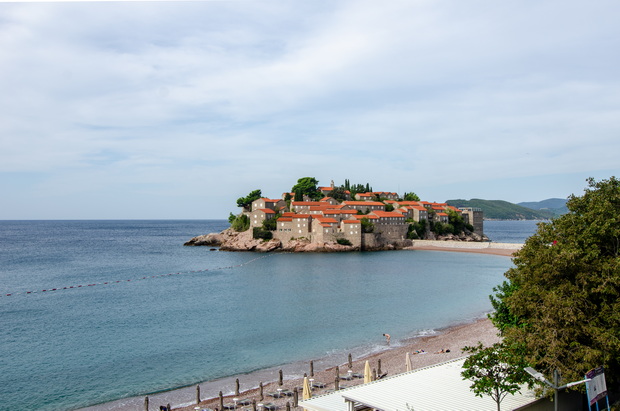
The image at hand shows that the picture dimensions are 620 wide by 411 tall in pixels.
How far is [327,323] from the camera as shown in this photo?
33469mm

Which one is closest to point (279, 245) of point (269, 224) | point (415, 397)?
point (269, 224)

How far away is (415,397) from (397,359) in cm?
1143

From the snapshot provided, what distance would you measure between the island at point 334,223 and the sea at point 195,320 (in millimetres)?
19002

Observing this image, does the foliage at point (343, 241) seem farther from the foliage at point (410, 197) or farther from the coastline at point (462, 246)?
the foliage at point (410, 197)

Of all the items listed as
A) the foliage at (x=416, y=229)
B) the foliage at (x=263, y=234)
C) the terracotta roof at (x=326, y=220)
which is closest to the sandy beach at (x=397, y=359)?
the terracotta roof at (x=326, y=220)

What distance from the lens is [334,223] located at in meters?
88.2

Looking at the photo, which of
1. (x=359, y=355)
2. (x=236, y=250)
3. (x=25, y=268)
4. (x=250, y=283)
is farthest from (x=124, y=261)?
(x=359, y=355)

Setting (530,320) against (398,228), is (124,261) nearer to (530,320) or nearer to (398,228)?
(398,228)

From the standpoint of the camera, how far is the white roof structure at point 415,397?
13.2 metres

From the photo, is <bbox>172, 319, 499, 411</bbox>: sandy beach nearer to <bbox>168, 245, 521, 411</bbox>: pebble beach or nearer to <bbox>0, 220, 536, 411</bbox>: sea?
<bbox>168, 245, 521, 411</bbox>: pebble beach

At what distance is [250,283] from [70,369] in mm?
27898

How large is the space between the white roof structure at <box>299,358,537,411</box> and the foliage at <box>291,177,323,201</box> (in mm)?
94909

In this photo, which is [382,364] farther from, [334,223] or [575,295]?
[334,223]

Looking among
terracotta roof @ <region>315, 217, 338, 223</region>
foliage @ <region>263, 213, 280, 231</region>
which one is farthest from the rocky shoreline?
terracotta roof @ <region>315, 217, 338, 223</region>
